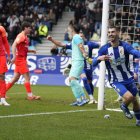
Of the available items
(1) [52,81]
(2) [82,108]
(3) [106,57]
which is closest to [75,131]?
(3) [106,57]

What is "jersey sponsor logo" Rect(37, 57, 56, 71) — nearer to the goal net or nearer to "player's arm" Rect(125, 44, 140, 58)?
the goal net

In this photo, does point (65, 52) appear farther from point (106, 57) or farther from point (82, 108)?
point (106, 57)

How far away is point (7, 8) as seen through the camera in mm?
35375

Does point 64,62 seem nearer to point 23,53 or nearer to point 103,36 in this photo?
point 23,53

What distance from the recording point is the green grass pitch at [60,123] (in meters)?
9.46

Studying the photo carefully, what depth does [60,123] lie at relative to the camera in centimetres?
1105

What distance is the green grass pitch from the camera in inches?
372

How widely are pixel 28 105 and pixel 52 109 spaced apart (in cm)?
102

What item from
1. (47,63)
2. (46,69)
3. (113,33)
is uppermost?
(113,33)

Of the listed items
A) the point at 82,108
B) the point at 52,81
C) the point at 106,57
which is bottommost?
the point at 52,81

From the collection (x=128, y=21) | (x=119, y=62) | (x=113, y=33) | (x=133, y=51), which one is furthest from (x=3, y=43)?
(x=128, y=21)

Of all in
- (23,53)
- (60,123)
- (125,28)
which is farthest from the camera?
(125,28)

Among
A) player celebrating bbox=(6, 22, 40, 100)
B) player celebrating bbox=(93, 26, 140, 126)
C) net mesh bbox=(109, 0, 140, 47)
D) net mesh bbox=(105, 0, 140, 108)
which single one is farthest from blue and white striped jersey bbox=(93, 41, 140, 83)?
player celebrating bbox=(6, 22, 40, 100)

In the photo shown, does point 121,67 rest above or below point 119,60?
below
